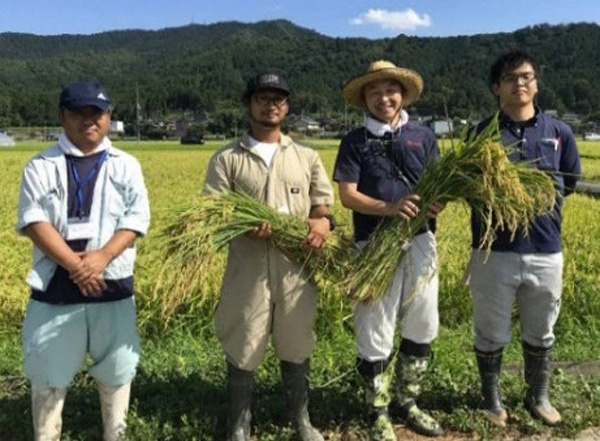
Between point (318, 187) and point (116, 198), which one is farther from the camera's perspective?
point (318, 187)

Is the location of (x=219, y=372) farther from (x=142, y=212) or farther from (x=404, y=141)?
(x=404, y=141)

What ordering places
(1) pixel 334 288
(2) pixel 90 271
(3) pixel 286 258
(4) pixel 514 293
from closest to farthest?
(2) pixel 90 271, (3) pixel 286 258, (4) pixel 514 293, (1) pixel 334 288

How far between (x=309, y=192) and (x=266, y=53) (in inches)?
7007

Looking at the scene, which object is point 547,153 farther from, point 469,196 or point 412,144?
point 412,144

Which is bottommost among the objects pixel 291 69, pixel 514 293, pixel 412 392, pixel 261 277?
pixel 412 392

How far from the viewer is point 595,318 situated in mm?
5148

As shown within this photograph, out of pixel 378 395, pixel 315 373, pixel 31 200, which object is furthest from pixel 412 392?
pixel 31 200

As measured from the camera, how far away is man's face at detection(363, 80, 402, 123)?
332cm

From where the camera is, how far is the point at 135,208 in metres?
3.11

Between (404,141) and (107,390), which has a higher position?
(404,141)

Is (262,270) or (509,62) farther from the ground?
(509,62)

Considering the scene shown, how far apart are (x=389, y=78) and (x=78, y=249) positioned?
1.75 m

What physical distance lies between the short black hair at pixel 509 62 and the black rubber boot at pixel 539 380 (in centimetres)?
151

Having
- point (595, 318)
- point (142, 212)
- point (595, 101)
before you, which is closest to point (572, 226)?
point (595, 318)
